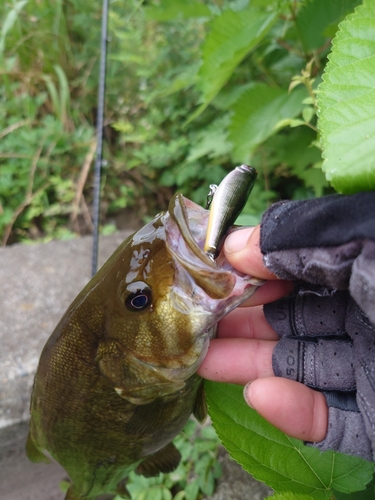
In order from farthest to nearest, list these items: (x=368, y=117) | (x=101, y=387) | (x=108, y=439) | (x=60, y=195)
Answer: (x=60, y=195), (x=108, y=439), (x=101, y=387), (x=368, y=117)

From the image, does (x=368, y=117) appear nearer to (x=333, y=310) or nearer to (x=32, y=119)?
(x=333, y=310)

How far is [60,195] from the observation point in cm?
423

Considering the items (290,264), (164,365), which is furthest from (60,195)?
(290,264)

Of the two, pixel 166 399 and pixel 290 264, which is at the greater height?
pixel 290 264

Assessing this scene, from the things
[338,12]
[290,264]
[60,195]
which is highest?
[338,12]

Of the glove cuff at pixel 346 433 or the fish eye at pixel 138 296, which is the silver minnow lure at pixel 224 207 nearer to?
the fish eye at pixel 138 296

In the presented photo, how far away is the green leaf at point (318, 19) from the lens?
1.41 metres

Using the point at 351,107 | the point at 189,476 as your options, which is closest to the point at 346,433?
the point at 351,107

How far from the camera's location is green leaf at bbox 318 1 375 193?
0.73 metres

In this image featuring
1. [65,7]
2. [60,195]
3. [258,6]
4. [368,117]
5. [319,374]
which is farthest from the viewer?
[65,7]

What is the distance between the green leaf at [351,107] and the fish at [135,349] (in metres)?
0.33

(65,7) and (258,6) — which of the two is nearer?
(258,6)

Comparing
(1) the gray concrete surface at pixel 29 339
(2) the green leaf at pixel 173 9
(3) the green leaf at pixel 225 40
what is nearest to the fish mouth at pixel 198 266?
(3) the green leaf at pixel 225 40

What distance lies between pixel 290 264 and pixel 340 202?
153 millimetres
